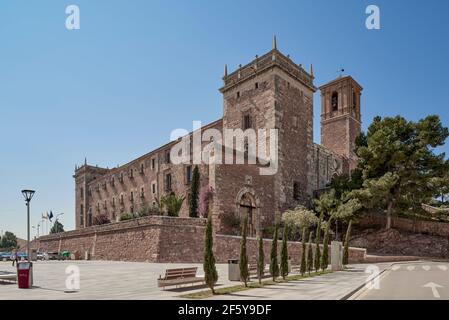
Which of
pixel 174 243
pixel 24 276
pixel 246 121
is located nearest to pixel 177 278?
pixel 24 276

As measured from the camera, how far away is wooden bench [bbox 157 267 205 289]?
40.3ft

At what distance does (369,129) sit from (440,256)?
12480 millimetres

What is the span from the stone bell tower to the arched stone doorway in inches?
899

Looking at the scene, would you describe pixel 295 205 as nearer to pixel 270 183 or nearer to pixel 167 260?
pixel 270 183

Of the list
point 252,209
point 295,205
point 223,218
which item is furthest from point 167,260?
point 295,205

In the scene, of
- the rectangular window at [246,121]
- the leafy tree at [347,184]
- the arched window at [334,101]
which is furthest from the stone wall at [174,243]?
the arched window at [334,101]

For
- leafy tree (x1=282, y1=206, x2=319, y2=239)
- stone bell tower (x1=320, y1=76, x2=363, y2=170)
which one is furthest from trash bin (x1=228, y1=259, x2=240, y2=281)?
stone bell tower (x1=320, y1=76, x2=363, y2=170)

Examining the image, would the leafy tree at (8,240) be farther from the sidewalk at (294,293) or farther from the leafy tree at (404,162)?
the sidewalk at (294,293)

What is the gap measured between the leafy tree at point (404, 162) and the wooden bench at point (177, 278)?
2167cm

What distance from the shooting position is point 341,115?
51156mm

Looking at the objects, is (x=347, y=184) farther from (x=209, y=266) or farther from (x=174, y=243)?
(x=209, y=266)

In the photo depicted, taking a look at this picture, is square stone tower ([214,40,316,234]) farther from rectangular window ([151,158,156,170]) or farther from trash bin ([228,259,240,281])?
trash bin ([228,259,240,281])

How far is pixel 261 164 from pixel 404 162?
12.3 m

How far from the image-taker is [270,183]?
34.1 metres
